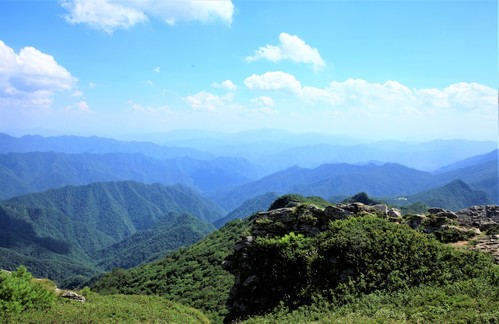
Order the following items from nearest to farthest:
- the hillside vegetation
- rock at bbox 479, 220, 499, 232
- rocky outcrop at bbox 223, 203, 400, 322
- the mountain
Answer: the hillside vegetation, rocky outcrop at bbox 223, 203, 400, 322, rock at bbox 479, 220, 499, 232, the mountain

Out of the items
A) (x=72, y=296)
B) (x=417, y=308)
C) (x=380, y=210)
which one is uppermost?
(x=380, y=210)

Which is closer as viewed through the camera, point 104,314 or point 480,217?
point 104,314

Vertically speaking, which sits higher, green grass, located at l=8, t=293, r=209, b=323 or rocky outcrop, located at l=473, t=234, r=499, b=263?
rocky outcrop, located at l=473, t=234, r=499, b=263

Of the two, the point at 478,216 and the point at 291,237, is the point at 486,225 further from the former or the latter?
the point at 291,237

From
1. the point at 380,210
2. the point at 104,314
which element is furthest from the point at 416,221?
the point at 104,314

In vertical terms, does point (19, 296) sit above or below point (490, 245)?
below

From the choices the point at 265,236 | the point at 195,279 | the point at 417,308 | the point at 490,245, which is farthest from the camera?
the point at 195,279

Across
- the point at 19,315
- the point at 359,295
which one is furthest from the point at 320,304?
the point at 19,315

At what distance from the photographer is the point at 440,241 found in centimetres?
2431

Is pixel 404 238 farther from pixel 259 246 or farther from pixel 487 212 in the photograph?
pixel 487 212

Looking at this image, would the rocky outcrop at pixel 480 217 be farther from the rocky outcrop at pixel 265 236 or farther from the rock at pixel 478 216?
the rocky outcrop at pixel 265 236

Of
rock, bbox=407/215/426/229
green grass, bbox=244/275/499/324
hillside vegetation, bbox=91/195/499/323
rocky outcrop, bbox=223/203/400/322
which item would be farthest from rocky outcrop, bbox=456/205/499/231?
green grass, bbox=244/275/499/324

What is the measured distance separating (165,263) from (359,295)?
6915 centimetres

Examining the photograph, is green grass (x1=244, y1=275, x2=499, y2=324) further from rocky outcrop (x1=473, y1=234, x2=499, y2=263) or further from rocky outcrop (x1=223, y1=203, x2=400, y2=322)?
rocky outcrop (x1=473, y1=234, x2=499, y2=263)
